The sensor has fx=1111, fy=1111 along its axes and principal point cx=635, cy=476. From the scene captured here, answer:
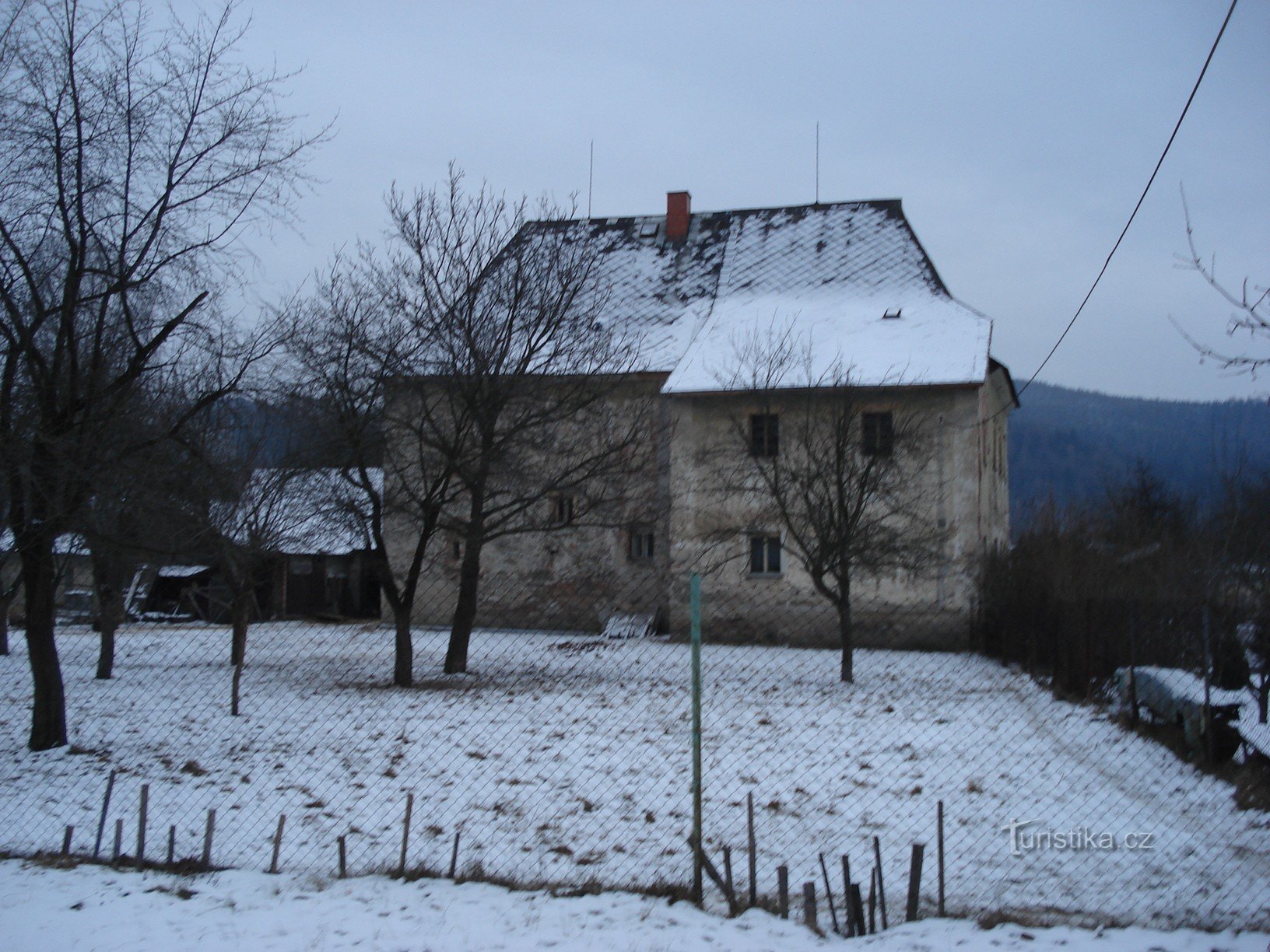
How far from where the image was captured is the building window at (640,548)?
27172 mm

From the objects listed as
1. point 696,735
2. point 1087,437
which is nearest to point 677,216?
point 696,735

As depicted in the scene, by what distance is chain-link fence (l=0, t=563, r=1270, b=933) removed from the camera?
7266 mm

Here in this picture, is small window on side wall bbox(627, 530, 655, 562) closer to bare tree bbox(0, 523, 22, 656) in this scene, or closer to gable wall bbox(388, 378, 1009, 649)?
gable wall bbox(388, 378, 1009, 649)

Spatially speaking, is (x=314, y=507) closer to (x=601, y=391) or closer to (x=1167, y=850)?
(x=601, y=391)

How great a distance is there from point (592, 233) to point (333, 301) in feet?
49.7

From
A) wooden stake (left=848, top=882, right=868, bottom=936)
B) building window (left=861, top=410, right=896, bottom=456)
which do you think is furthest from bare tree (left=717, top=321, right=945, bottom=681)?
wooden stake (left=848, top=882, right=868, bottom=936)

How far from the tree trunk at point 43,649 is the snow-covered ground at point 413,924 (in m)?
4.72

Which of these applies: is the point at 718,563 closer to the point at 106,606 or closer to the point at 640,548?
the point at 640,548

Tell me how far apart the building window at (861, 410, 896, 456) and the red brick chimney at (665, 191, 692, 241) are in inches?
367

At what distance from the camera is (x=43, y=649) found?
11.0 meters

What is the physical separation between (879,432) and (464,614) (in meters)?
7.99

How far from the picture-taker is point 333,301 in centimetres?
1683

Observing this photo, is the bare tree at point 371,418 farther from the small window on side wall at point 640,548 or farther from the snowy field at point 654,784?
the small window on side wall at point 640,548

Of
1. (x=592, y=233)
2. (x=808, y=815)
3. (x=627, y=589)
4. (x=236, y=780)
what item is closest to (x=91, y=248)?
(x=236, y=780)
